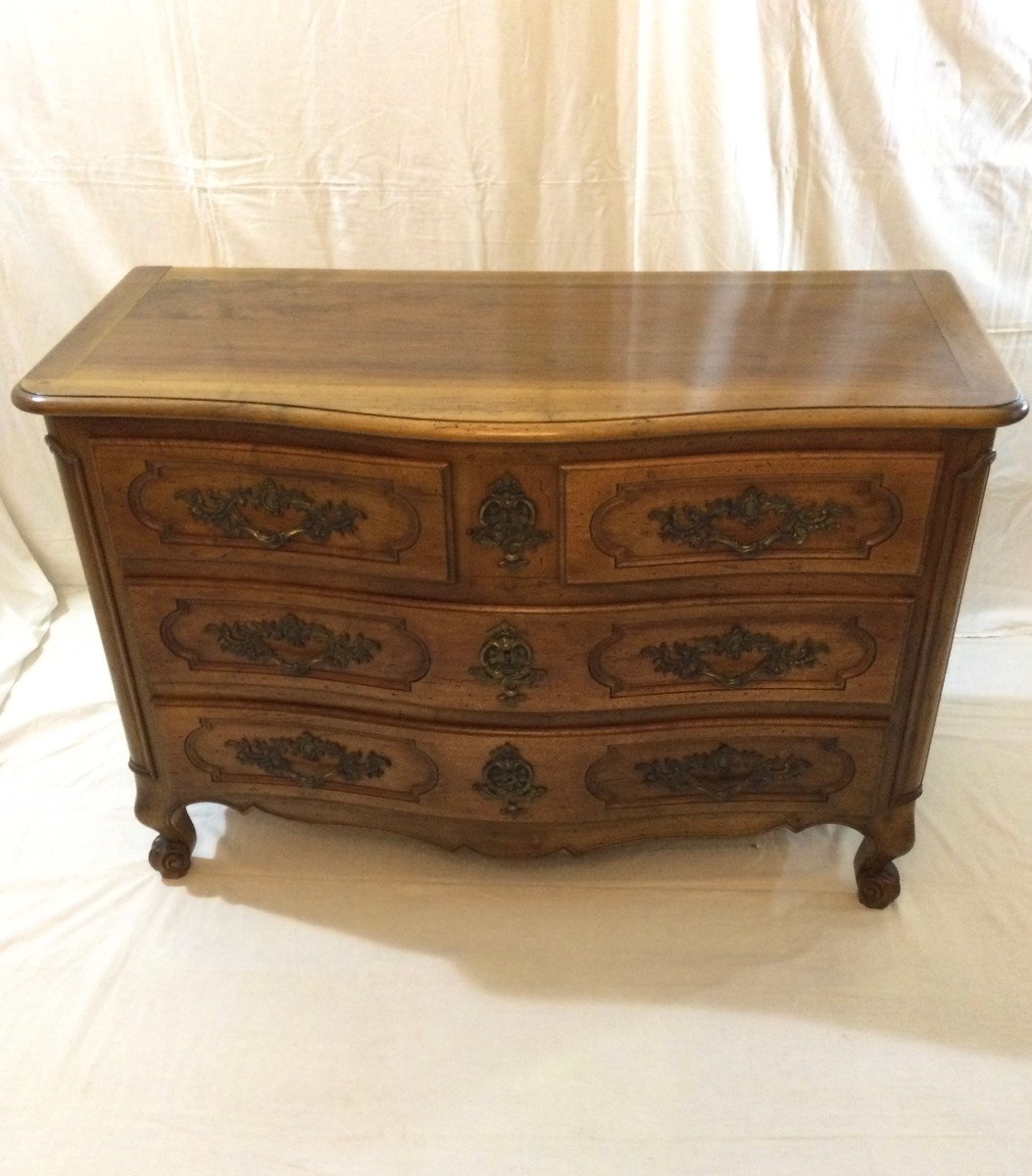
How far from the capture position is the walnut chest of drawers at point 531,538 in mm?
1246

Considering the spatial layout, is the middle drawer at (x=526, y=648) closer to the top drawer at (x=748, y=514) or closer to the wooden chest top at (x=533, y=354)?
the top drawer at (x=748, y=514)

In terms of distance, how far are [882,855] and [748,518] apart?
574mm

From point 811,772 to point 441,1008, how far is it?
0.56 meters

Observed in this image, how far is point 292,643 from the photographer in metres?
1.44

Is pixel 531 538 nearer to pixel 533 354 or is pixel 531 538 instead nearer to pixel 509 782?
pixel 533 354

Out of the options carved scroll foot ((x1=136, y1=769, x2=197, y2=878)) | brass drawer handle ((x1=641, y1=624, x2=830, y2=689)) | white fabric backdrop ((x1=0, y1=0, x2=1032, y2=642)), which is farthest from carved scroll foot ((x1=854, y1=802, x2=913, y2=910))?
carved scroll foot ((x1=136, y1=769, x2=197, y2=878))

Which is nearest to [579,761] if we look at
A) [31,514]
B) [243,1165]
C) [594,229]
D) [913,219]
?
[243,1165]

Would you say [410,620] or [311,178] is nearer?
[410,620]

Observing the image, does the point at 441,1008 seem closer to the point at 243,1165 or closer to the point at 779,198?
the point at 243,1165

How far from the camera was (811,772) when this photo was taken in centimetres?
151

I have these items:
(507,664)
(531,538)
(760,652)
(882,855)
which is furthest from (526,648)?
(882,855)

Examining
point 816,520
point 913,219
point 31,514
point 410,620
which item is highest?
point 913,219

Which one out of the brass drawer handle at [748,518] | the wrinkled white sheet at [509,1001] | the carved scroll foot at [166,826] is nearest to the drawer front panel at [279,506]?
the brass drawer handle at [748,518]

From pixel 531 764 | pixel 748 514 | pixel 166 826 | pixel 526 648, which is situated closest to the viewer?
pixel 748 514
